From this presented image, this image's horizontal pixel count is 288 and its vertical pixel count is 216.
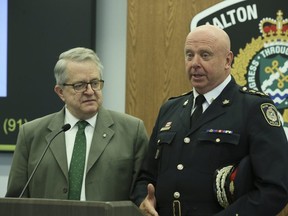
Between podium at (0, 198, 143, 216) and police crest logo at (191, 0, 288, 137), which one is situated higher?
police crest logo at (191, 0, 288, 137)

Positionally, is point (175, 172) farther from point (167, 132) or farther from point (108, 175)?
point (108, 175)

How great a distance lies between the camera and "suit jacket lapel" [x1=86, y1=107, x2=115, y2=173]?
3.07 metres

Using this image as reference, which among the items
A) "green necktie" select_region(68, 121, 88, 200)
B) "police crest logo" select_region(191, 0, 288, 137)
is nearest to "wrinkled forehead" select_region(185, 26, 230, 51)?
"green necktie" select_region(68, 121, 88, 200)

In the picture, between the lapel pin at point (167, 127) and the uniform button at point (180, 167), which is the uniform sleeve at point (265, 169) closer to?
the uniform button at point (180, 167)

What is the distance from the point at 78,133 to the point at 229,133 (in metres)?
0.84

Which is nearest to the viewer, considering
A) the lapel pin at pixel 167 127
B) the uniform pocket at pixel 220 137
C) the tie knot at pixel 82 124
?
the uniform pocket at pixel 220 137

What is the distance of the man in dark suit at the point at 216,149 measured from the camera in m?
2.56

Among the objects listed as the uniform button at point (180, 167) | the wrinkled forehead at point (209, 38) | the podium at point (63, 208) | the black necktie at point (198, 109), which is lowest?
the podium at point (63, 208)

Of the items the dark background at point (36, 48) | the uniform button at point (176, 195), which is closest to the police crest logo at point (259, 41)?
the dark background at point (36, 48)

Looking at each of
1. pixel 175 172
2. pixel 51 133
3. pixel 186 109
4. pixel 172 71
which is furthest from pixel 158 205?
pixel 172 71

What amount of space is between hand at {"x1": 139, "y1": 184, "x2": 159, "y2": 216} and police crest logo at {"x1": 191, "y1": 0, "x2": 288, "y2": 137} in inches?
58.0

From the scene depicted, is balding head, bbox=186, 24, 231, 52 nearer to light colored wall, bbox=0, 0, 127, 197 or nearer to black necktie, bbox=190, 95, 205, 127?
black necktie, bbox=190, 95, 205, 127

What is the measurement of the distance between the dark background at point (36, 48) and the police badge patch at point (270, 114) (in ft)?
5.88

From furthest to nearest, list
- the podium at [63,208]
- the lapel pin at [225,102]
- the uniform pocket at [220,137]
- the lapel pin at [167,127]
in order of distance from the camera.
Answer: the lapel pin at [167,127]
the lapel pin at [225,102]
the uniform pocket at [220,137]
the podium at [63,208]
